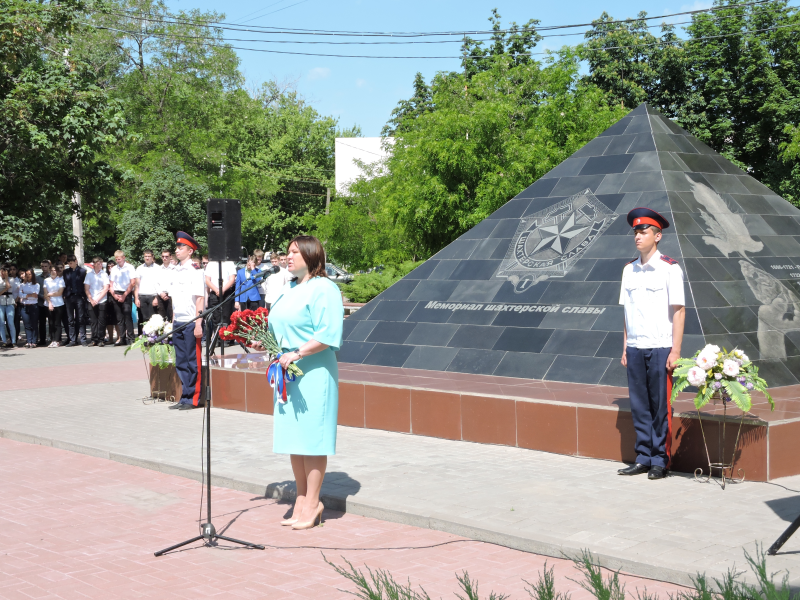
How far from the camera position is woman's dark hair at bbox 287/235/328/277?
5.55 metres

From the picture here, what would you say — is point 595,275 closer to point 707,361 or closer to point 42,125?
→ point 707,361

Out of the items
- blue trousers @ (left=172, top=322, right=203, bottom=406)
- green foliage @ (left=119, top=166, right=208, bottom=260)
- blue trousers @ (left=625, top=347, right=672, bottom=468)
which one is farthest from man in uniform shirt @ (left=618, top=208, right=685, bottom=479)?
green foliage @ (left=119, top=166, right=208, bottom=260)

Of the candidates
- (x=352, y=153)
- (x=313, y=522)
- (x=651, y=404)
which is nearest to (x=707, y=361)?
(x=651, y=404)

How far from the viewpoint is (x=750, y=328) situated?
8.38 metres

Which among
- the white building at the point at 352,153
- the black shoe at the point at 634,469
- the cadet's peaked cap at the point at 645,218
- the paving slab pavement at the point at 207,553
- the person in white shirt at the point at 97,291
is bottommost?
the paving slab pavement at the point at 207,553

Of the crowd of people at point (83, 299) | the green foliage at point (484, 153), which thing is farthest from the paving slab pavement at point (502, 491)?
the green foliage at point (484, 153)

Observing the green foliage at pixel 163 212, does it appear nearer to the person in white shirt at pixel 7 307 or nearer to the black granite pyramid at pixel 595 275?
the person in white shirt at pixel 7 307

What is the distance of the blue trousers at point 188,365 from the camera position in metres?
10.6

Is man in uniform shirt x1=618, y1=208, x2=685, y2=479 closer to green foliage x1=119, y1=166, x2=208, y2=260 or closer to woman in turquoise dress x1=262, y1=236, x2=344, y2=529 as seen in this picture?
woman in turquoise dress x1=262, y1=236, x2=344, y2=529

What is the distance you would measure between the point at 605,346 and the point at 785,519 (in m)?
3.53

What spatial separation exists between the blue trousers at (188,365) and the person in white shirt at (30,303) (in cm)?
1034

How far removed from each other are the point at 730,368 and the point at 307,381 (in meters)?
2.92

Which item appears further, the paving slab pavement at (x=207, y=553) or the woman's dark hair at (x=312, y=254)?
the woman's dark hair at (x=312, y=254)

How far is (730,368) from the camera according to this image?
5.93 meters
